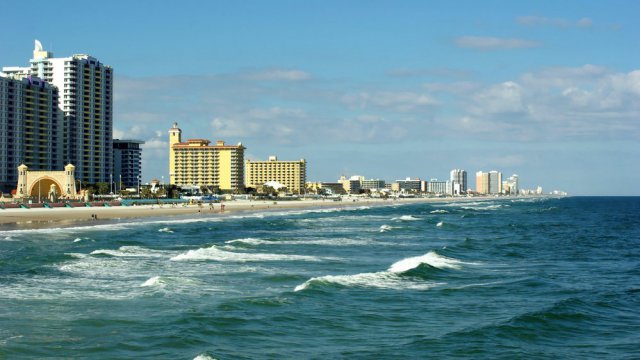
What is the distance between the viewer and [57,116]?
17712 centimetres

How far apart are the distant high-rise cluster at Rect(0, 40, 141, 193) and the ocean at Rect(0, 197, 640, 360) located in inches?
4784

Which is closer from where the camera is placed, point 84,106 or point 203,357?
point 203,357

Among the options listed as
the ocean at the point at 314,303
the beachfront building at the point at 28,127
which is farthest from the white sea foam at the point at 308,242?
the beachfront building at the point at 28,127

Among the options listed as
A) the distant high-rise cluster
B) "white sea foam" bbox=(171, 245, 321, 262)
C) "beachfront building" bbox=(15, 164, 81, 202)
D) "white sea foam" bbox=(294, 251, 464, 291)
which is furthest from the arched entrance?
"white sea foam" bbox=(294, 251, 464, 291)

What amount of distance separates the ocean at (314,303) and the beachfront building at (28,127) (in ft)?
393

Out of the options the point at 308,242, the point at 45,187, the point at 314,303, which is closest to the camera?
the point at 314,303

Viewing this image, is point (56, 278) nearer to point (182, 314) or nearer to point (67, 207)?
point (182, 314)

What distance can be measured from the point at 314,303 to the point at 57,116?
6477 inches

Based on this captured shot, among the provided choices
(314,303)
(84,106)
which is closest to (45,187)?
(84,106)

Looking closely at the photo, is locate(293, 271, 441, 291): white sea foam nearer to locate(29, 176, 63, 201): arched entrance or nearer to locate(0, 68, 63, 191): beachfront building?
locate(29, 176, 63, 201): arched entrance

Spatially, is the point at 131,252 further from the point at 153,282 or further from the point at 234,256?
the point at 153,282

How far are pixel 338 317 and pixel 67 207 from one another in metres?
94.6

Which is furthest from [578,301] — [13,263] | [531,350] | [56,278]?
[13,263]

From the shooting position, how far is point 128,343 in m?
20.6
